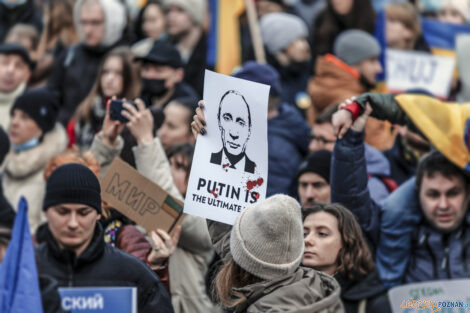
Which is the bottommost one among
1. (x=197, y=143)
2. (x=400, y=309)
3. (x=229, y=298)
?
(x=400, y=309)

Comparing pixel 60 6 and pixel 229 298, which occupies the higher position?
pixel 60 6

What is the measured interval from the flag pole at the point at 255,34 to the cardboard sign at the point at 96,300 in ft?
17.8

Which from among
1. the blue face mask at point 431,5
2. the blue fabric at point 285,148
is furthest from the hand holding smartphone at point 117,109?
the blue face mask at point 431,5

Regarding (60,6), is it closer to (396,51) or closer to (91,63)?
(91,63)

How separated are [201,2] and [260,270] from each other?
689cm

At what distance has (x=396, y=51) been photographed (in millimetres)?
11242

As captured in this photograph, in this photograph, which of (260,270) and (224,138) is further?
(224,138)

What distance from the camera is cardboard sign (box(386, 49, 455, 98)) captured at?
11.1 metres

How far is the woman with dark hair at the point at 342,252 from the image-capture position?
6750 millimetres

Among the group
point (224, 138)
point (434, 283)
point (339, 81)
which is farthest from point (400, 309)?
point (339, 81)

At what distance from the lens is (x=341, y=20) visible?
12328 millimetres

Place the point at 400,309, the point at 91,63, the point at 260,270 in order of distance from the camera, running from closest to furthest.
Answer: the point at 260,270 < the point at 400,309 < the point at 91,63

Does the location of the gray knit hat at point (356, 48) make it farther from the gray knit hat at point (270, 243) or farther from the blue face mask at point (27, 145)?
the gray knit hat at point (270, 243)

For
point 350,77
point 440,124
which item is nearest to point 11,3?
point 350,77
